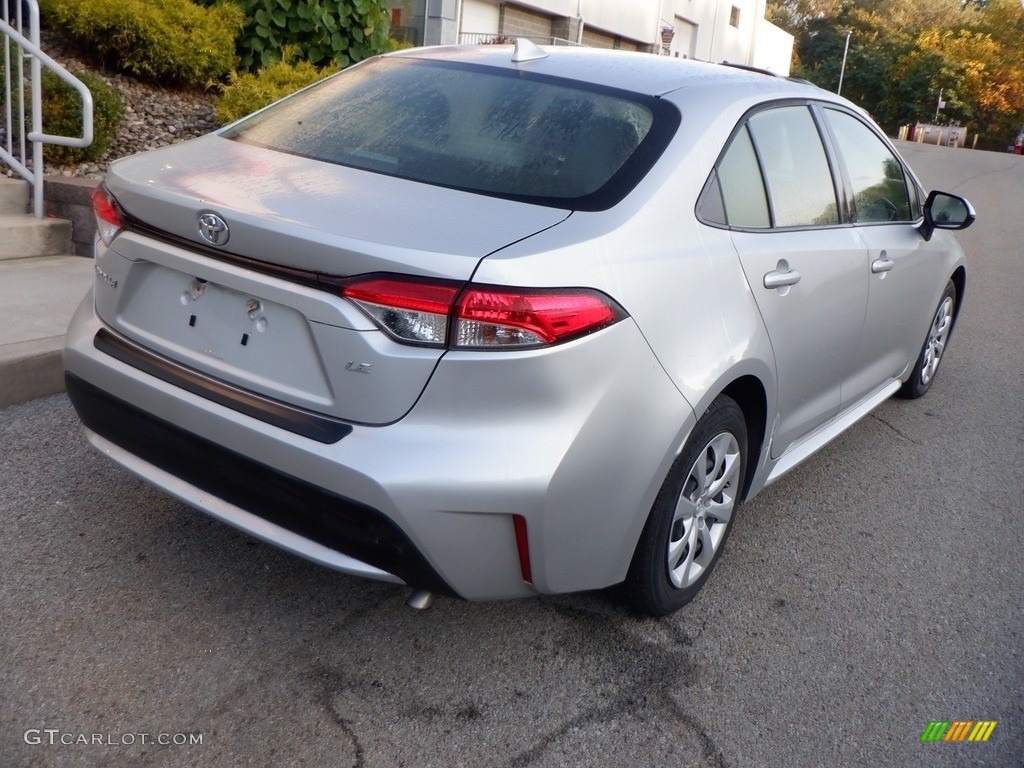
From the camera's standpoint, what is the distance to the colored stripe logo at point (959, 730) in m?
2.74

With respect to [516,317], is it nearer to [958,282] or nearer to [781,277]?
[781,277]

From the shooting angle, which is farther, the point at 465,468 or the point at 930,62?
the point at 930,62

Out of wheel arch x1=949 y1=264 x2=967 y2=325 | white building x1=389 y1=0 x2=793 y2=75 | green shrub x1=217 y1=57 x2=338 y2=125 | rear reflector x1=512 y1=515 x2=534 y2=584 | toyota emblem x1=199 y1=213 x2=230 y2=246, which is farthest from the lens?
white building x1=389 y1=0 x2=793 y2=75

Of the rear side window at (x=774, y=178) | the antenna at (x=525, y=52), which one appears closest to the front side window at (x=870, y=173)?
the rear side window at (x=774, y=178)

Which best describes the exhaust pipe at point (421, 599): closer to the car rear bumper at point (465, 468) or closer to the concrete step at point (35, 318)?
the car rear bumper at point (465, 468)

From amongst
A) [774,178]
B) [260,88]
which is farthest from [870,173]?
[260,88]

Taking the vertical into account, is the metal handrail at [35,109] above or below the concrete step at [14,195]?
above

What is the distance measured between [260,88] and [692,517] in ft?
18.7

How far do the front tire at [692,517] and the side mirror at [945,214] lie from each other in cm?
200

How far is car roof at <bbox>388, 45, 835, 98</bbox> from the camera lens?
3198 millimetres

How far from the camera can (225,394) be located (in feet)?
8.30

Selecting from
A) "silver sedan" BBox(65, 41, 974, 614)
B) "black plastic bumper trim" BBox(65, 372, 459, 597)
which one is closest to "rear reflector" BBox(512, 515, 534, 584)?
"silver sedan" BBox(65, 41, 974, 614)

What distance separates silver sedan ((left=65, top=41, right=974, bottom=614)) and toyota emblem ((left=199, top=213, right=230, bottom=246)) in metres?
0.01

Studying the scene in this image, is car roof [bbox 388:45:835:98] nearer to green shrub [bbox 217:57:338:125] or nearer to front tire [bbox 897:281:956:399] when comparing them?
front tire [bbox 897:281:956:399]
